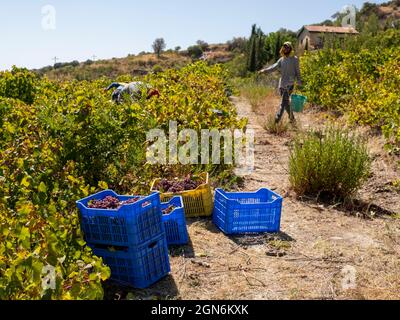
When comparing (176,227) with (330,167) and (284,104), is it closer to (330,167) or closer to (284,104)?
(330,167)

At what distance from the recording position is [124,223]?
2924 mm

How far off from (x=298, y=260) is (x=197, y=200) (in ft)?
3.64

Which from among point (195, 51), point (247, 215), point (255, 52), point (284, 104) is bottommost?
point (247, 215)

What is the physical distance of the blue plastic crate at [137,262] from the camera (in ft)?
9.93

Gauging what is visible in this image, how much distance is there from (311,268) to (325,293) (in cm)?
36

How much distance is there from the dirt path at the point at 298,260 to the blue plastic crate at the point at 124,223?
387mm

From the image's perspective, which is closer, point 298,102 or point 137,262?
point 137,262

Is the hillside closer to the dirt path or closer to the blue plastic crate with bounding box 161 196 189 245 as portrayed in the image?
the dirt path

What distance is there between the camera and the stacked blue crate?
2.93 m

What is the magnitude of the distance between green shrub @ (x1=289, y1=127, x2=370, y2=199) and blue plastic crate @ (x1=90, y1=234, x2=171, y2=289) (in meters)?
2.17

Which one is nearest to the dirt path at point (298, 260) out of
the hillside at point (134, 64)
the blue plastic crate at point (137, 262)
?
the blue plastic crate at point (137, 262)

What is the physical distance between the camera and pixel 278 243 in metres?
3.86

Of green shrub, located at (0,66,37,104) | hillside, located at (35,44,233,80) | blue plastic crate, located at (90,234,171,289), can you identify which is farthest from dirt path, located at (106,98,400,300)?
hillside, located at (35,44,233,80)

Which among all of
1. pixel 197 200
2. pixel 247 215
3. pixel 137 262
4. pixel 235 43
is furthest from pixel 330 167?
pixel 235 43
